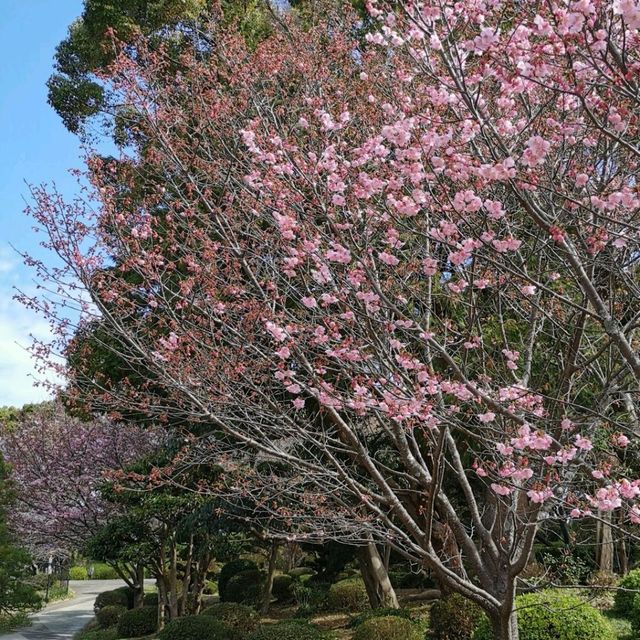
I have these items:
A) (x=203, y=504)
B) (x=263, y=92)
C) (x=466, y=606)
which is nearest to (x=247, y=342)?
(x=263, y=92)

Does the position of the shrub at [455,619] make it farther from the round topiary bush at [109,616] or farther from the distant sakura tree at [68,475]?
the round topiary bush at [109,616]

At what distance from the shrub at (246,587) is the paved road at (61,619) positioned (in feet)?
13.8

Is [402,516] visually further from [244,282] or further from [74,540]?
[74,540]

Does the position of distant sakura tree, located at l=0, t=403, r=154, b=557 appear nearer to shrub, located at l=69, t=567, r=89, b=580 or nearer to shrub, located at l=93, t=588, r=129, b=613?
shrub, located at l=93, t=588, r=129, b=613

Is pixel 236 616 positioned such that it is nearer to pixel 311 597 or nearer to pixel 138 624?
pixel 311 597

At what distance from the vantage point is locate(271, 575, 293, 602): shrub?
1695 centimetres

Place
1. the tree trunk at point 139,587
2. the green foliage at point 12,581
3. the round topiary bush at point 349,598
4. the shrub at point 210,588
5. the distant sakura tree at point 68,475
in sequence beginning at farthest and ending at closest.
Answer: the shrub at point 210,588
the tree trunk at point 139,587
the distant sakura tree at point 68,475
the green foliage at point 12,581
the round topiary bush at point 349,598

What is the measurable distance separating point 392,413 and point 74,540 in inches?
543

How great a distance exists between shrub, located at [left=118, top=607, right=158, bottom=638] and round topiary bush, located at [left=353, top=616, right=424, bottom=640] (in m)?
7.43

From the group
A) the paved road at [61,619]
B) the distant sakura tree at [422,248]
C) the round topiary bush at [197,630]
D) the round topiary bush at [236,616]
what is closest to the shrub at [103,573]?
the paved road at [61,619]

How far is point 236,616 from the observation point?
11.5 m

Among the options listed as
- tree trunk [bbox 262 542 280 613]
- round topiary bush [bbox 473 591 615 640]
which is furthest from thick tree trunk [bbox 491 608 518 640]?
tree trunk [bbox 262 542 280 613]

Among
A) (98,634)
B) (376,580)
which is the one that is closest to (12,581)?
(98,634)

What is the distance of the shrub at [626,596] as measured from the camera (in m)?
9.00
